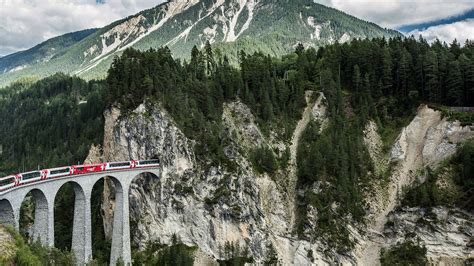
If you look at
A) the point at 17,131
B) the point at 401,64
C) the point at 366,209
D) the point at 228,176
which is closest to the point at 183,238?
the point at 228,176

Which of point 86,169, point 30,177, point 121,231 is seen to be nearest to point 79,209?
point 86,169

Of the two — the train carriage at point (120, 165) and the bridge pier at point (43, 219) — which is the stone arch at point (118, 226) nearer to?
the train carriage at point (120, 165)

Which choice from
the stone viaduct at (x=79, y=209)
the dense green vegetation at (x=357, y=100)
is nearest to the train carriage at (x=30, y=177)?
the stone viaduct at (x=79, y=209)

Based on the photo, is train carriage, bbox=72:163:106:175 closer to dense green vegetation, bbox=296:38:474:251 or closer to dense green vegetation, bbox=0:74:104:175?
dense green vegetation, bbox=0:74:104:175

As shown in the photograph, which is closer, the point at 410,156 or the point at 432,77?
the point at 410,156

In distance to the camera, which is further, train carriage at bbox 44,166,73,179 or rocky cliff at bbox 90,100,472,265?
rocky cliff at bbox 90,100,472,265

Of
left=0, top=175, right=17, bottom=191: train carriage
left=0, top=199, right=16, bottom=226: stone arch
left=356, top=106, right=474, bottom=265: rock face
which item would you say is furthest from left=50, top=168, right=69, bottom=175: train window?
left=356, top=106, right=474, bottom=265: rock face

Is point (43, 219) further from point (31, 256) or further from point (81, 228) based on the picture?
point (31, 256)
